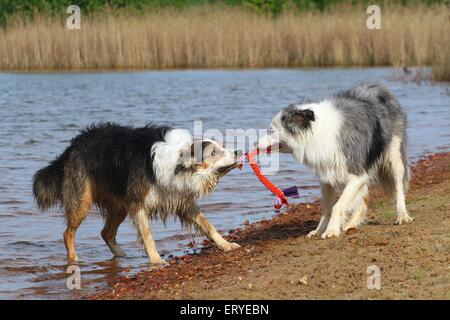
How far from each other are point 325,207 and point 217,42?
24889mm

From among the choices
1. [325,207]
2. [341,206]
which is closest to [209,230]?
[325,207]

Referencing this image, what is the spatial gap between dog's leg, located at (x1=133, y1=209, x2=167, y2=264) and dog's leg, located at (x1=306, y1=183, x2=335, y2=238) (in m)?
1.73

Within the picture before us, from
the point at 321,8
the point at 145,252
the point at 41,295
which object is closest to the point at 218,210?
the point at 145,252

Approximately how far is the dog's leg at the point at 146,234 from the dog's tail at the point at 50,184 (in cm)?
116

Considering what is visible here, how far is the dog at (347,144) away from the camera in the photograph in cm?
866

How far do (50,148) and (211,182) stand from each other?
9.33 m

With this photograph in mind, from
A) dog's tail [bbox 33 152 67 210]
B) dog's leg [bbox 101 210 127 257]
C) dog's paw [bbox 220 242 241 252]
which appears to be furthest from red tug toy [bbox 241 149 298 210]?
dog's tail [bbox 33 152 67 210]

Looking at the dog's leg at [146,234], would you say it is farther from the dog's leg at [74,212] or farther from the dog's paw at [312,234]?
the dog's paw at [312,234]

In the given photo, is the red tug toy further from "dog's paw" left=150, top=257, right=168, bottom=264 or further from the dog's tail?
the dog's tail

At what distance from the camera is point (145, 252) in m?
10.0

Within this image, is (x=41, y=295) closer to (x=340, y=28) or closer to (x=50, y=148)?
(x=50, y=148)

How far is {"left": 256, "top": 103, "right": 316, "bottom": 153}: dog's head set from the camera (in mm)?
8578


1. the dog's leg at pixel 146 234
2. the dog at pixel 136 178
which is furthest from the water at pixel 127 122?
the dog at pixel 136 178

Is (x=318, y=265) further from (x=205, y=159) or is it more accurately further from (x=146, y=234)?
(x=146, y=234)
